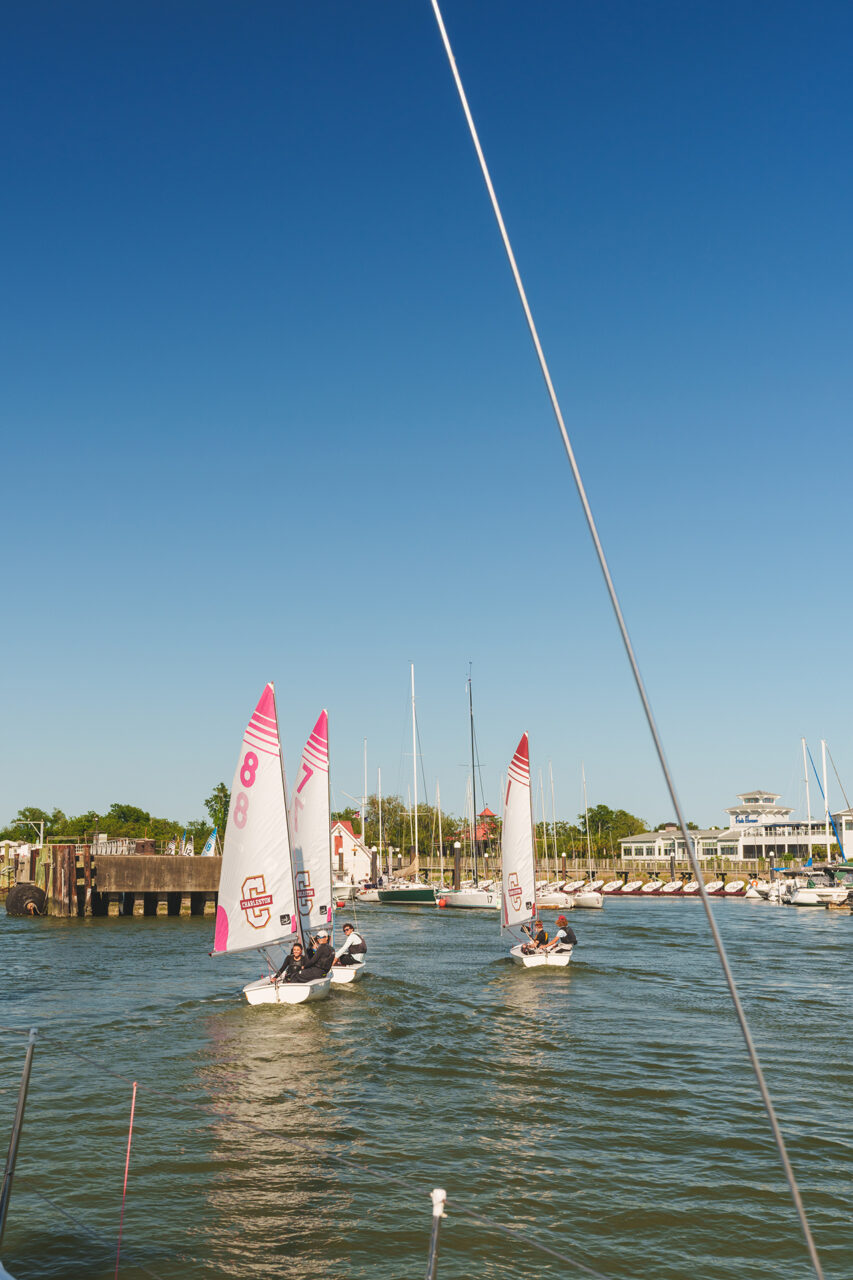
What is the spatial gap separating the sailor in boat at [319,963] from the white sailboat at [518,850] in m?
11.1

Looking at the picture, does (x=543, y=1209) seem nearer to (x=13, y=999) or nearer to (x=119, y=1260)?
(x=119, y=1260)

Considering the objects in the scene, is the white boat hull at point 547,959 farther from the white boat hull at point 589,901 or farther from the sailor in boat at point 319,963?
the white boat hull at point 589,901

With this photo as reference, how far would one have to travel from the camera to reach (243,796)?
1060 inches

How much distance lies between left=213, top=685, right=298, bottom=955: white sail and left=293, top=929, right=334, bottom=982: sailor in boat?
0.81m

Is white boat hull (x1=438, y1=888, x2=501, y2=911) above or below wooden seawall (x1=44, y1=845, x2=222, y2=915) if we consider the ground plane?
below

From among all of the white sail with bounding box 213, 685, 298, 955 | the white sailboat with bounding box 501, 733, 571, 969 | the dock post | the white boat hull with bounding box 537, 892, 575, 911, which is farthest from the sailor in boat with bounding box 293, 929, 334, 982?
the white boat hull with bounding box 537, 892, 575, 911

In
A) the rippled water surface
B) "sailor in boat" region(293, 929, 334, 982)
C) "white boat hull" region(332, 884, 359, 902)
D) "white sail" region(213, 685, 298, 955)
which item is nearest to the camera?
the rippled water surface

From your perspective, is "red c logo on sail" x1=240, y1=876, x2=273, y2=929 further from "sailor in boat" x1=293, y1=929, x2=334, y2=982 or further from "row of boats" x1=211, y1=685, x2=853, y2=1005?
"sailor in boat" x1=293, y1=929, x2=334, y2=982

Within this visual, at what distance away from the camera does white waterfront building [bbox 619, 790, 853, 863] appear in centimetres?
10788

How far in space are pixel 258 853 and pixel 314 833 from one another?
6238mm

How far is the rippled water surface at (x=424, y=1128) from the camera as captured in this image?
11.2 metres

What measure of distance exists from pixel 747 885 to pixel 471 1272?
84.0 metres

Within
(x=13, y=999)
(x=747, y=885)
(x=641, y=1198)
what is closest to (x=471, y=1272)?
(x=641, y=1198)

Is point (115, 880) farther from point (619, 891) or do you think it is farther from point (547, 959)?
point (619, 891)
